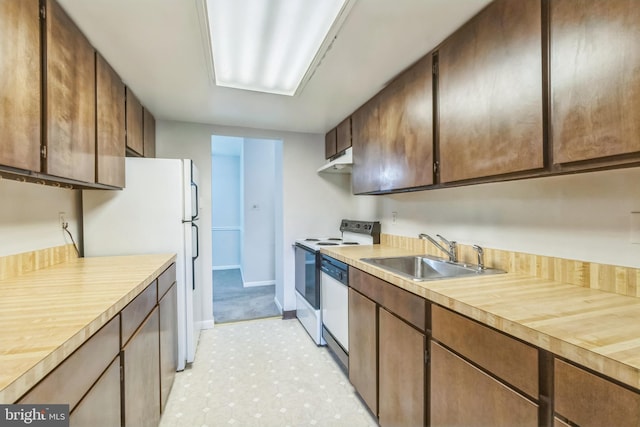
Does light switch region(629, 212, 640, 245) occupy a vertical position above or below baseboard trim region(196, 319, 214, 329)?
above

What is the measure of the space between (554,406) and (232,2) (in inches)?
71.6

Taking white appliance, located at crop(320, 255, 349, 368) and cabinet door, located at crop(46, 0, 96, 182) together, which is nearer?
cabinet door, located at crop(46, 0, 96, 182)

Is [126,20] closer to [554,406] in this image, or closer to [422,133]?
[422,133]

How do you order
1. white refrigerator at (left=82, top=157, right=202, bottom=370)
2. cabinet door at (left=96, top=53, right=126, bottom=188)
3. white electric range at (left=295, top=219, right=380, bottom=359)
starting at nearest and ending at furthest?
cabinet door at (left=96, top=53, right=126, bottom=188)
white refrigerator at (left=82, top=157, right=202, bottom=370)
white electric range at (left=295, top=219, right=380, bottom=359)

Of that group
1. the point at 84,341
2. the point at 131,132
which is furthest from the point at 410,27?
the point at 131,132

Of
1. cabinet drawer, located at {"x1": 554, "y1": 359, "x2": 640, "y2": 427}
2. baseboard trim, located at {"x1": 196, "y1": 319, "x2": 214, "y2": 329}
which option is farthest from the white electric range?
cabinet drawer, located at {"x1": 554, "y1": 359, "x2": 640, "y2": 427}

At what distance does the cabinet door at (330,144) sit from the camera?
310 centimetres

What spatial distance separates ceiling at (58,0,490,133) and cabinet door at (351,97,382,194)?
0.36ft

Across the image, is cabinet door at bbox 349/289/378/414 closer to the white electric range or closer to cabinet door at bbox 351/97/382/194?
the white electric range

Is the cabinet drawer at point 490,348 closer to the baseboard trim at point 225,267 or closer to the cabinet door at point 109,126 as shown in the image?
the cabinet door at point 109,126

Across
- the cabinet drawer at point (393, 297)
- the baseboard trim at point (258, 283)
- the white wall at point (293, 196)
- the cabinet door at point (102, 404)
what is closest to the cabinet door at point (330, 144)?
the white wall at point (293, 196)

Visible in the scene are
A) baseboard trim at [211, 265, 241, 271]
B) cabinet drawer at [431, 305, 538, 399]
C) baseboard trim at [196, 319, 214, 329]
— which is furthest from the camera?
baseboard trim at [211, 265, 241, 271]

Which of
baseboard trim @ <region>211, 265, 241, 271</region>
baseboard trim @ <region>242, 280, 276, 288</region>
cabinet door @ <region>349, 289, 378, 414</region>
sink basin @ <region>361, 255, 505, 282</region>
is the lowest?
baseboard trim @ <region>242, 280, 276, 288</region>

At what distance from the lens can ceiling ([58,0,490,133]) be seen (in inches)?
50.2
